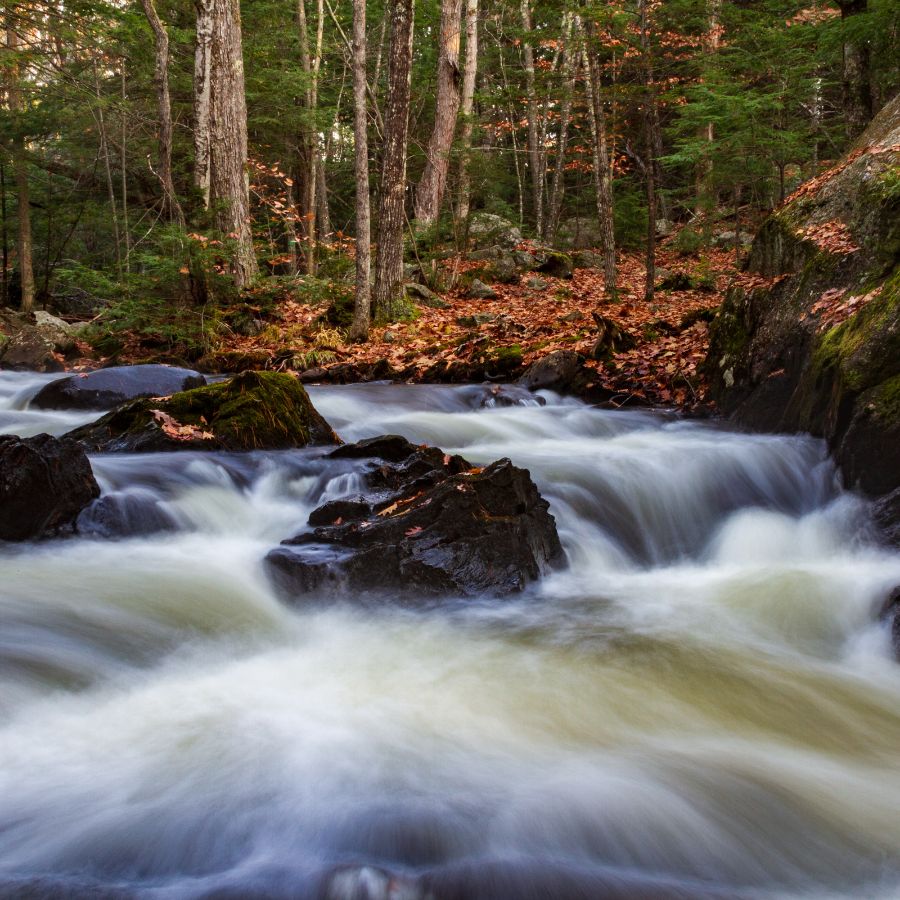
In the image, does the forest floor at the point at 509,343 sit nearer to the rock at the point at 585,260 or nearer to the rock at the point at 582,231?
the rock at the point at 585,260

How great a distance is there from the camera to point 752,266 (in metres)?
10.7

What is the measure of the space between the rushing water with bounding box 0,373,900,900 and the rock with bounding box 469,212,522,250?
12.0 metres

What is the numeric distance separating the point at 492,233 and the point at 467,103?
3.89 m

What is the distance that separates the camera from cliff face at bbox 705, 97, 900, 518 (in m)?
6.15

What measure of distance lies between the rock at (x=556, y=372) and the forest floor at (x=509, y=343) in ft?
0.42

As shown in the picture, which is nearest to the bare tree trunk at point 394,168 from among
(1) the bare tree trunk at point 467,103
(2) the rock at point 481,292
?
(1) the bare tree trunk at point 467,103

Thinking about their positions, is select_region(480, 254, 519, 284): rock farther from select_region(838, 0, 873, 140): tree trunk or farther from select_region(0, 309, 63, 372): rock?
select_region(0, 309, 63, 372): rock

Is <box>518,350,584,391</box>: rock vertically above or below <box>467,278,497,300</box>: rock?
below

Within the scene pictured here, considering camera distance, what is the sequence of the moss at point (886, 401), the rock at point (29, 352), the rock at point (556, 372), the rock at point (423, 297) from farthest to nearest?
the rock at point (423, 297) → the rock at point (29, 352) → the rock at point (556, 372) → the moss at point (886, 401)

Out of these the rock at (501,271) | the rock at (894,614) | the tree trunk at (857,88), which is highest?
the tree trunk at (857,88)

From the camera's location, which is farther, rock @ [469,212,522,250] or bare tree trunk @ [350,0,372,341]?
rock @ [469,212,522,250]

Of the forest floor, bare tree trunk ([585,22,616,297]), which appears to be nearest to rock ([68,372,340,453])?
the forest floor

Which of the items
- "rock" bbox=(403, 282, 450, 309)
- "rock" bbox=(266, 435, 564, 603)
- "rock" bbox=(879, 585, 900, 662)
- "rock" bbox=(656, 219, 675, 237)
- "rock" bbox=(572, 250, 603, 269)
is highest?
"rock" bbox=(656, 219, 675, 237)

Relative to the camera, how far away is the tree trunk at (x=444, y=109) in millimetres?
17359
